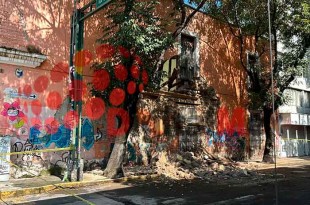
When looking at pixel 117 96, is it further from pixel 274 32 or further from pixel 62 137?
pixel 274 32

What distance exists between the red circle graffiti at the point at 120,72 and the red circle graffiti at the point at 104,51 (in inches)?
24.6

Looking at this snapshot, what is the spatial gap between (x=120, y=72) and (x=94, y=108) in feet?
7.80

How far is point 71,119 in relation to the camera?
12.5 m

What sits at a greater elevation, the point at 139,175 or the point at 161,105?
A: the point at 161,105

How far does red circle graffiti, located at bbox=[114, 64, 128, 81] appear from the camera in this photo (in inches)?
488

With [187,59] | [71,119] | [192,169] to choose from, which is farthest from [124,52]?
[187,59]

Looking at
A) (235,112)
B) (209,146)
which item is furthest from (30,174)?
(235,112)

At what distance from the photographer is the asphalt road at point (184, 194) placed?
906 centimetres

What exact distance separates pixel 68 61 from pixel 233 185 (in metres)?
7.40

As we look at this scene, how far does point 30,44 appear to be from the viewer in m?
12.4

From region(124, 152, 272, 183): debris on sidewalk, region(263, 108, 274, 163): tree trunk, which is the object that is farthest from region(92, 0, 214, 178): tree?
region(263, 108, 274, 163): tree trunk

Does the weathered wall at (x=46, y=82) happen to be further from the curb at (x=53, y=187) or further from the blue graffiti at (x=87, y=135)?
the curb at (x=53, y=187)

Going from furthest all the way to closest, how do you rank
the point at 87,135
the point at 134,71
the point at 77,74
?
the point at 87,135 → the point at 134,71 → the point at 77,74

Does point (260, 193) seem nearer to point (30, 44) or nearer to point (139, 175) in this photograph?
point (139, 175)
